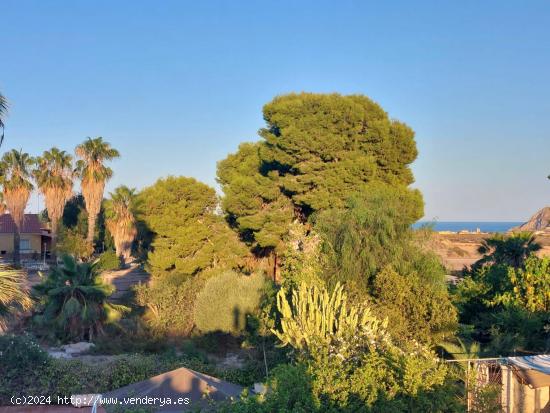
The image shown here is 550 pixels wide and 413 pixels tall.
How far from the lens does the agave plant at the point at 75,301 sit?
70.0 feet

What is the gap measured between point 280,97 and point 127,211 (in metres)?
20.2

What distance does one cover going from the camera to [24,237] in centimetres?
4828

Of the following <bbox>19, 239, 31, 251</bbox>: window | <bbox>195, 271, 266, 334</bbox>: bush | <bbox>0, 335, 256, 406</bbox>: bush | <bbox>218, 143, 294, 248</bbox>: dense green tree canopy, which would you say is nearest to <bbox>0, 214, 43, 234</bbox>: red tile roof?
<bbox>19, 239, 31, 251</bbox>: window

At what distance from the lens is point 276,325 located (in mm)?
18766

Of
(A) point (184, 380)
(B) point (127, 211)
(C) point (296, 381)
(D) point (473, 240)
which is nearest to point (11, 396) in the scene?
(A) point (184, 380)

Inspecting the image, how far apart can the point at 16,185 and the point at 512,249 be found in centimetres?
3057

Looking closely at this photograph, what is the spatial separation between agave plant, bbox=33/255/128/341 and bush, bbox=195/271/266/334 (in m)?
3.40

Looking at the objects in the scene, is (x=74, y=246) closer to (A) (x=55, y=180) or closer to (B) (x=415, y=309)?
(A) (x=55, y=180)

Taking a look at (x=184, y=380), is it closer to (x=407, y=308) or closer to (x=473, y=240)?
(x=407, y=308)

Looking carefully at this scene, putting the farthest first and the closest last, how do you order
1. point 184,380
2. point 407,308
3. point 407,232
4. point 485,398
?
point 407,232
point 407,308
point 184,380
point 485,398

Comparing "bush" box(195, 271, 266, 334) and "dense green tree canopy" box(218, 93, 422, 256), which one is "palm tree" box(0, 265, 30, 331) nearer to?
"bush" box(195, 271, 266, 334)

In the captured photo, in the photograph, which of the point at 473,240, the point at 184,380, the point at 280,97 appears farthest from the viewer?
the point at 473,240

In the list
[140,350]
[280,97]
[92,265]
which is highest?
[280,97]

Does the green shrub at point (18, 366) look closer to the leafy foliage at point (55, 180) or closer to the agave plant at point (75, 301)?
the agave plant at point (75, 301)
